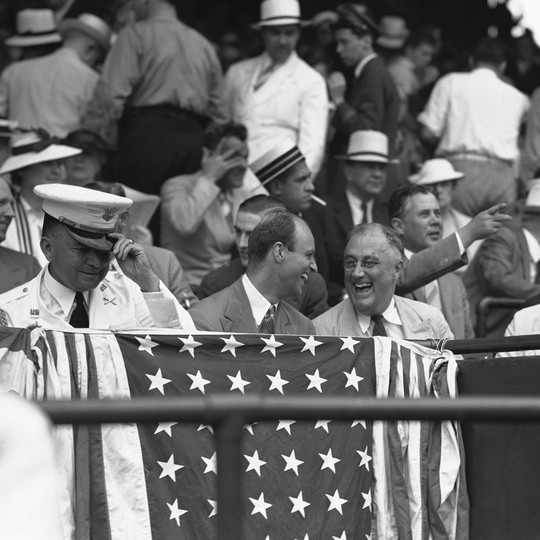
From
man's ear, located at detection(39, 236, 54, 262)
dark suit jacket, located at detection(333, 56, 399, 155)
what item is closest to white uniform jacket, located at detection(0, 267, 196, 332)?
man's ear, located at detection(39, 236, 54, 262)

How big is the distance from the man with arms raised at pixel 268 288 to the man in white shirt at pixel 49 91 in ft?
11.5

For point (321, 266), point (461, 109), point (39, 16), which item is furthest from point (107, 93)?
point (461, 109)

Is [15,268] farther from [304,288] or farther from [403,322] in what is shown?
[403,322]

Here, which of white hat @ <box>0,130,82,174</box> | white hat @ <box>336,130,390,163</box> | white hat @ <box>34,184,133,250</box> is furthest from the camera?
white hat @ <box>336,130,390,163</box>

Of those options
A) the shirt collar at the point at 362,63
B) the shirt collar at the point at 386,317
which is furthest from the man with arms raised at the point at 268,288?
the shirt collar at the point at 362,63

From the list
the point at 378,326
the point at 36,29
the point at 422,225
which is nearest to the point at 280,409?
the point at 378,326

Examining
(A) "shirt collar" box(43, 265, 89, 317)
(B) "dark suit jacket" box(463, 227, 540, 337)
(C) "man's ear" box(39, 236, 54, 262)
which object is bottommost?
(B) "dark suit jacket" box(463, 227, 540, 337)

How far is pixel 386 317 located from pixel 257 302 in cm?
79

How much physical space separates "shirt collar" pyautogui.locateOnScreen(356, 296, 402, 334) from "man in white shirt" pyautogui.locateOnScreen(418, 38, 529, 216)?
443 cm

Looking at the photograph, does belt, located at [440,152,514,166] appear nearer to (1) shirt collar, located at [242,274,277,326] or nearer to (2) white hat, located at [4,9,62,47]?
(2) white hat, located at [4,9,62,47]

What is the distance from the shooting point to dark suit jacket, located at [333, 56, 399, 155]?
11688 mm

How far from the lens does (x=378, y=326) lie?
7945mm

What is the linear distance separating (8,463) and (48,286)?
431 cm

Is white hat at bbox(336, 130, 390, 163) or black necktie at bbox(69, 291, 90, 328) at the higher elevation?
black necktie at bbox(69, 291, 90, 328)
